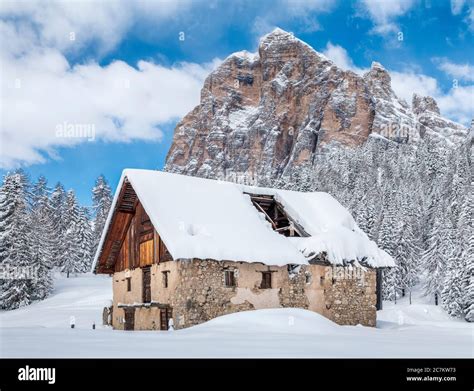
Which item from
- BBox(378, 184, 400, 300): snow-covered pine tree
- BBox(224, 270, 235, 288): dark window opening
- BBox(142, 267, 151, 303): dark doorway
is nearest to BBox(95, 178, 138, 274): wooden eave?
BBox(142, 267, 151, 303): dark doorway

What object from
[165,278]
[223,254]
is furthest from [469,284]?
[165,278]

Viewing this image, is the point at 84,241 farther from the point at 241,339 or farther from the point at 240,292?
the point at 241,339

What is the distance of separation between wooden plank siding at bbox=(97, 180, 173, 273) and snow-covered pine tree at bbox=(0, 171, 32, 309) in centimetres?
2299

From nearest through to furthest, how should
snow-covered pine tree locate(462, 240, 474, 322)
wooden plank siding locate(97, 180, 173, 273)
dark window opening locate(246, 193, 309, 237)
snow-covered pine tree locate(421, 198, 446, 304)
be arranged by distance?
wooden plank siding locate(97, 180, 173, 273) < dark window opening locate(246, 193, 309, 237) < snow-covered pine tree locate(462, 240, 474, 322) < snow-covered pine tree locate(421, 198, 446, 304)

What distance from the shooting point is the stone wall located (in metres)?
20.2

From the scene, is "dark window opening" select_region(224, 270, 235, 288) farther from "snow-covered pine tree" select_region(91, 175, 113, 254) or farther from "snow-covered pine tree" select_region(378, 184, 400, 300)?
"snow-covered pine tree" select_region(91, 175, 113, 254)

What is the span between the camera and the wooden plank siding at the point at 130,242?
22703mm

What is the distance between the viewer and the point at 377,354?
805 centimetres

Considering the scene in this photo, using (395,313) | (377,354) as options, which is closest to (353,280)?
(377,354)

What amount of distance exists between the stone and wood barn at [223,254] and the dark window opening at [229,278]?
0.04 metres

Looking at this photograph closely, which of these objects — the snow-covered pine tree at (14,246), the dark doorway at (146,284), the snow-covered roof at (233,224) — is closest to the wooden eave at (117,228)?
the snow-covered roof at (233,224)

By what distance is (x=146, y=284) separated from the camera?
938 inches
